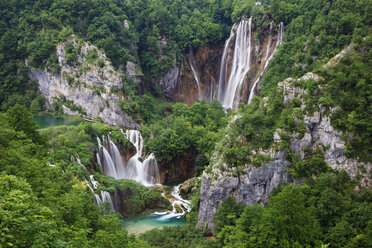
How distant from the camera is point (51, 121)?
4212 cm

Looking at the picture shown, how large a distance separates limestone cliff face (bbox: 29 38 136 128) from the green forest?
12.5 inches

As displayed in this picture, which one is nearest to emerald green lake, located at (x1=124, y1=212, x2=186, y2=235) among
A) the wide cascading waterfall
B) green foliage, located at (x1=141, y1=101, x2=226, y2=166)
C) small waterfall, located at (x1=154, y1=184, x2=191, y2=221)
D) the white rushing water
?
small waterfall, located at (x1=154, y1=184, x2=191, y2=221)

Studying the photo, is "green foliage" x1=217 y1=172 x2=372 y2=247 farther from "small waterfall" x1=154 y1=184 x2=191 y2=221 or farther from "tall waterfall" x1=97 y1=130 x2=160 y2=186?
"tall waterfall" x1=97 y1=130 x2=160 y2=186

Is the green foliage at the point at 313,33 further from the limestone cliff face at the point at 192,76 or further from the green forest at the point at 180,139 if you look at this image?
the limestone cliff face at the point at 192,76

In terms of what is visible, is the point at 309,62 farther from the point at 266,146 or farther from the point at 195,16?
the point at 195,16

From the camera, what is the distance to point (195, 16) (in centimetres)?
5741

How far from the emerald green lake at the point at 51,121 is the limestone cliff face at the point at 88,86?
234 centimetres

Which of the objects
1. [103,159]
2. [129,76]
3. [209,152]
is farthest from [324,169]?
[129,76]

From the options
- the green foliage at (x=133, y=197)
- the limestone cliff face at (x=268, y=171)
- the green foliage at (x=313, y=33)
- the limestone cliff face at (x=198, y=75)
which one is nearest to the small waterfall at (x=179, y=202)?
the green foliage at (x=133, y=197)

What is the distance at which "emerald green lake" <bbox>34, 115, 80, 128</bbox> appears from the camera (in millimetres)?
39969

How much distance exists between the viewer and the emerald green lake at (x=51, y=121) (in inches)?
1574

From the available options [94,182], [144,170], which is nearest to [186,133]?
[144,170]

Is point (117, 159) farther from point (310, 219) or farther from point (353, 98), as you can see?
point (353, 98)

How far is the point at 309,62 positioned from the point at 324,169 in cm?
1338
